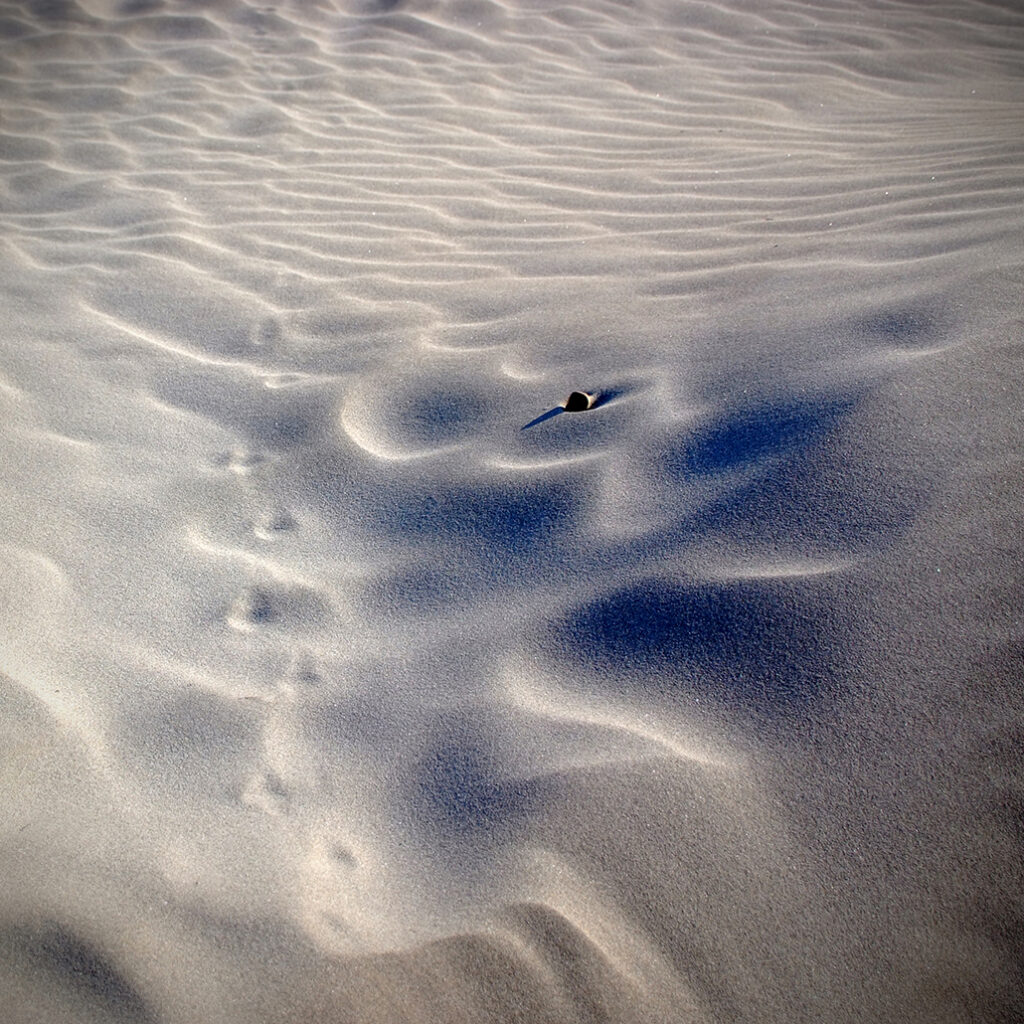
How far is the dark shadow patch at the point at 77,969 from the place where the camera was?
1.13m

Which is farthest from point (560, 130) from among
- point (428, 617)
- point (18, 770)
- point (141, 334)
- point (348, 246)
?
point (18, 770)

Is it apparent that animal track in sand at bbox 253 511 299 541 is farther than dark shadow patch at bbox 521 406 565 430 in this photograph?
No

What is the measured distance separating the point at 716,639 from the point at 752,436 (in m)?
0.58

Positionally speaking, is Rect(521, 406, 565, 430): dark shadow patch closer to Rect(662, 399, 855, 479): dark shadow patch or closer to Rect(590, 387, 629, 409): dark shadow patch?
Rect(590, 387, 629, 409): dark shadow patch

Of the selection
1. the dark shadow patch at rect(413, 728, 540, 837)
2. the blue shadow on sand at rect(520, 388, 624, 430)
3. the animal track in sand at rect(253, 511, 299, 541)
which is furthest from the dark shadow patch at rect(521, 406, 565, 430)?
the dark shadow patch at rect(413, 728, 540, 837)

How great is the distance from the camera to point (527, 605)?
167 centimetres

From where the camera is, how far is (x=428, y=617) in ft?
5.57

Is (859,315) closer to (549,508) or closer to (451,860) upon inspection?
(549,508)

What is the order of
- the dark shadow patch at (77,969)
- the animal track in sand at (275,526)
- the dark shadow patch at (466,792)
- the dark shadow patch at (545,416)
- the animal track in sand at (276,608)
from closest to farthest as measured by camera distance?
the dark shadow patch at (77,969)
the dark shadow patch at (466,792)
the animal track in sand at (276,608)
the animal track in sand at (275,526)
the dark shadow patch at (545,416)

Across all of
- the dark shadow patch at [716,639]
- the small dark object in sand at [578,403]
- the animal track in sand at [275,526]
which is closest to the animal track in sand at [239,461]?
the animal track in sand at [275,526]

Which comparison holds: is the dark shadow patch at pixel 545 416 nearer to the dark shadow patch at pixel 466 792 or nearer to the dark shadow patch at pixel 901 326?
the dark shadow patch at pixel 901 326

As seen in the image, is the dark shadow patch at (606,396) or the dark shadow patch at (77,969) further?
the dark shadow patch at (606,396)

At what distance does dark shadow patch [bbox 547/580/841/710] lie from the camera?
141 cm

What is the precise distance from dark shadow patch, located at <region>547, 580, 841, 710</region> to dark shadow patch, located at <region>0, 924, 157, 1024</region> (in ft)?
2.68
